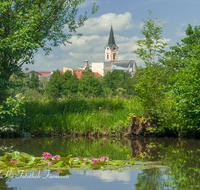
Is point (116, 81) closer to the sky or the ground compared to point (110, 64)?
closer to the ground

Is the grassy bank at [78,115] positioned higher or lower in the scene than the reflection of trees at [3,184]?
higher

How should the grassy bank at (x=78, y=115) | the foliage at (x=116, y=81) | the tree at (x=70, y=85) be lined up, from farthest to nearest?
1. the foliage at (x=116, y=81)
2. the tree at (x=70, y=85)
3. the grassy bank at (x=78, y=115)

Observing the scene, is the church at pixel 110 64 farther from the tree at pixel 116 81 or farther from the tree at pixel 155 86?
the tree at pixel 155 86

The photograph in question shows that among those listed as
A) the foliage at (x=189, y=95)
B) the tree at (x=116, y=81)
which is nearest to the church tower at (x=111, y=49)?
the tree at (x=116, y=81)

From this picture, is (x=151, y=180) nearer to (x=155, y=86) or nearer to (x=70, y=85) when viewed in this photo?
(x=155, y=86)

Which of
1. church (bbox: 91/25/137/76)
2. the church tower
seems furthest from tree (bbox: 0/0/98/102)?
the church tower

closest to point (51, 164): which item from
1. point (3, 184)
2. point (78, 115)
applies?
point (3, 184)

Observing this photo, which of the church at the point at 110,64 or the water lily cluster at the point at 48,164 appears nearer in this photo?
the water lily cluster at the point at 48,164

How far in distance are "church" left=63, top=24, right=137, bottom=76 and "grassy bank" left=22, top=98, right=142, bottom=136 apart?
110711 millimetres

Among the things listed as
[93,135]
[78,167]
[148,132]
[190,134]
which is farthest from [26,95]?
[78,167]

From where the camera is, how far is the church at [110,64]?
14262cm

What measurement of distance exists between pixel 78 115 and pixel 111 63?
141254 mm

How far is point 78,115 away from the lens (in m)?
9.48

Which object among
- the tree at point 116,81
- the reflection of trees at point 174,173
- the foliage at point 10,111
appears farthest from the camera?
the tree at point 116,81
